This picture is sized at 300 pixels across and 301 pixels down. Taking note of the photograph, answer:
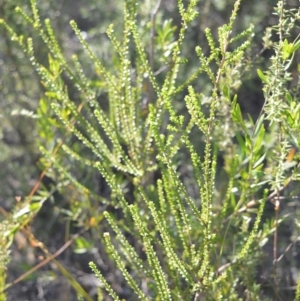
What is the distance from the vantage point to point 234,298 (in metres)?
1.28

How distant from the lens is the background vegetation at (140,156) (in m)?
1.23

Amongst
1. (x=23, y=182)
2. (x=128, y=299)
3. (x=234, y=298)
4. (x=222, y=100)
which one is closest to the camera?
(x=234, y=298)

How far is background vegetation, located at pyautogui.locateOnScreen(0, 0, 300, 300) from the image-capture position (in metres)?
1.23

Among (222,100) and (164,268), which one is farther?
(164,268)

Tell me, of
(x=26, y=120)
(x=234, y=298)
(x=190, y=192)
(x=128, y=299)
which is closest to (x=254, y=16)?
(x=190, y=192)

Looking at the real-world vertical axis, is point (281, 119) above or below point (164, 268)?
above

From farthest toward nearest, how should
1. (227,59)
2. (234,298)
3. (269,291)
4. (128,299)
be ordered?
(128,299)
(269,291)
(234,298)
(227,59)

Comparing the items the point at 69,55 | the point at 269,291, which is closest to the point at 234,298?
the point at 269,291

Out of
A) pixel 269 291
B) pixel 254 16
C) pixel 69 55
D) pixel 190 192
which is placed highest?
pixel 69 55

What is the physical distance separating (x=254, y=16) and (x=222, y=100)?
1.18 metres

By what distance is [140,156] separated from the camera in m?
1.37

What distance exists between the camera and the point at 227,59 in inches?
38.6

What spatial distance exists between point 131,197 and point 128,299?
417 millimetres

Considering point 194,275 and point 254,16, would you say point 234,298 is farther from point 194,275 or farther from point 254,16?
point 254,16
